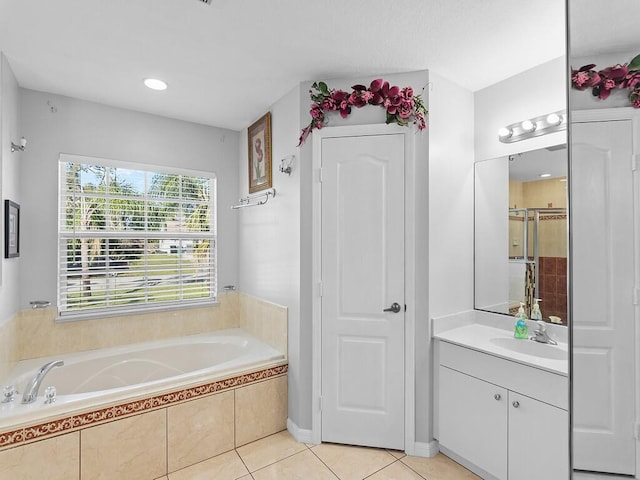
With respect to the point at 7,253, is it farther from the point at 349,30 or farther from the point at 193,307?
the point at 349,30

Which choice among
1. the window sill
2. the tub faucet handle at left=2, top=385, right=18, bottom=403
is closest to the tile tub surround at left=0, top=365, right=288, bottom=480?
the tub faucet handle at left=2, top=385, right=18, bottom=403

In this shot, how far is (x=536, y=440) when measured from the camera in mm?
1725

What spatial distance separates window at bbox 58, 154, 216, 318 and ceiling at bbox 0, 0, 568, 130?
0.72 m

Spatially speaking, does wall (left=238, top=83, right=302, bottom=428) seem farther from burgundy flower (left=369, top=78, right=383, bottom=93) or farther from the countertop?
the countertop

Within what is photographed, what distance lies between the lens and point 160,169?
10.1 feet

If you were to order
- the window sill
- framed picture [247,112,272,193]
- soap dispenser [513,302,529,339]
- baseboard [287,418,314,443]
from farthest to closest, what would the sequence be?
framed picture [247,112,272,193] < the window sill < baseboard [287,418,314,443] < soap dispenser [513,302,529,339]

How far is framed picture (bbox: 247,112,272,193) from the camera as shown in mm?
2877

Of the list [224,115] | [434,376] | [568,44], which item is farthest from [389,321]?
[224,115]

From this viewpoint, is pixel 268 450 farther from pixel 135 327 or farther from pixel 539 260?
pixel 539 260

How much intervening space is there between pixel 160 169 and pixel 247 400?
84.6 inches

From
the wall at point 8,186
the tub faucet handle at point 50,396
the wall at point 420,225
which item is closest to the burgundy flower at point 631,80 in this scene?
the wall at point 420,225

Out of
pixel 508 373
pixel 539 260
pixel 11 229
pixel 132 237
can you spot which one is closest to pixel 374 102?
pixel 539 260

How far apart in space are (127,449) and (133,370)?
90cm

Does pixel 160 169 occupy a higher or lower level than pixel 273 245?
higher
